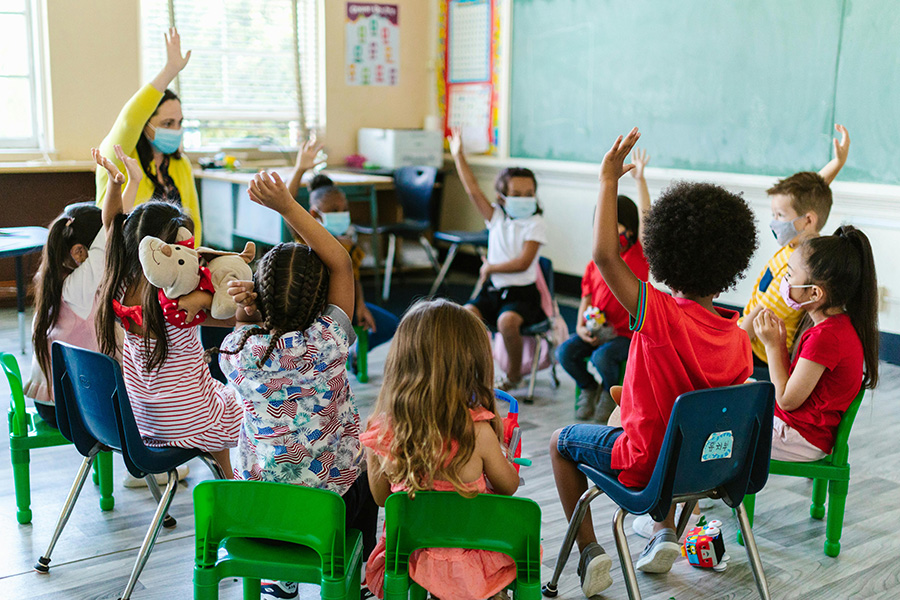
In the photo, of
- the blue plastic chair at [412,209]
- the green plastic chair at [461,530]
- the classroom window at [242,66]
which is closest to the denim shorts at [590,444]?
the green plastic chair at [461,530]

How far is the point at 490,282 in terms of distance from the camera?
12.3ft

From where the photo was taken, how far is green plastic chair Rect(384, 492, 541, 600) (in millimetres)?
1452

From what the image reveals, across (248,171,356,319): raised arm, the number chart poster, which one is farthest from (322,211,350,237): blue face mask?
the number chart poster

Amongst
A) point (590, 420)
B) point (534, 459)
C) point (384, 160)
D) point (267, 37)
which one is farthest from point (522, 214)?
point (267, 37)

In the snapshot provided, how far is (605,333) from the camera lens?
3.25 metres

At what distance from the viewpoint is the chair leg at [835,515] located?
2.23 m

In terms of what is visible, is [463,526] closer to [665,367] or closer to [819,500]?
[665,367]

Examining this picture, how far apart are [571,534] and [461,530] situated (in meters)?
0.58

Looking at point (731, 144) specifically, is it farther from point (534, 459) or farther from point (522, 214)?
point (534, 459)

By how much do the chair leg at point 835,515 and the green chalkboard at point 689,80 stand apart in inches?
97.1

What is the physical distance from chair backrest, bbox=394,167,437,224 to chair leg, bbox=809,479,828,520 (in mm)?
3412

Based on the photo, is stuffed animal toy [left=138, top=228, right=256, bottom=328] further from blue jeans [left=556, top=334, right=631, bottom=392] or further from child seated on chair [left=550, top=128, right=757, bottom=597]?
blue jeans [left=556, top=334, right=631, bottom=392]

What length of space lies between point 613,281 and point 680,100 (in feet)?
12.0

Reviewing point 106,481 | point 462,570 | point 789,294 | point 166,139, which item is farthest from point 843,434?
point 166,139
